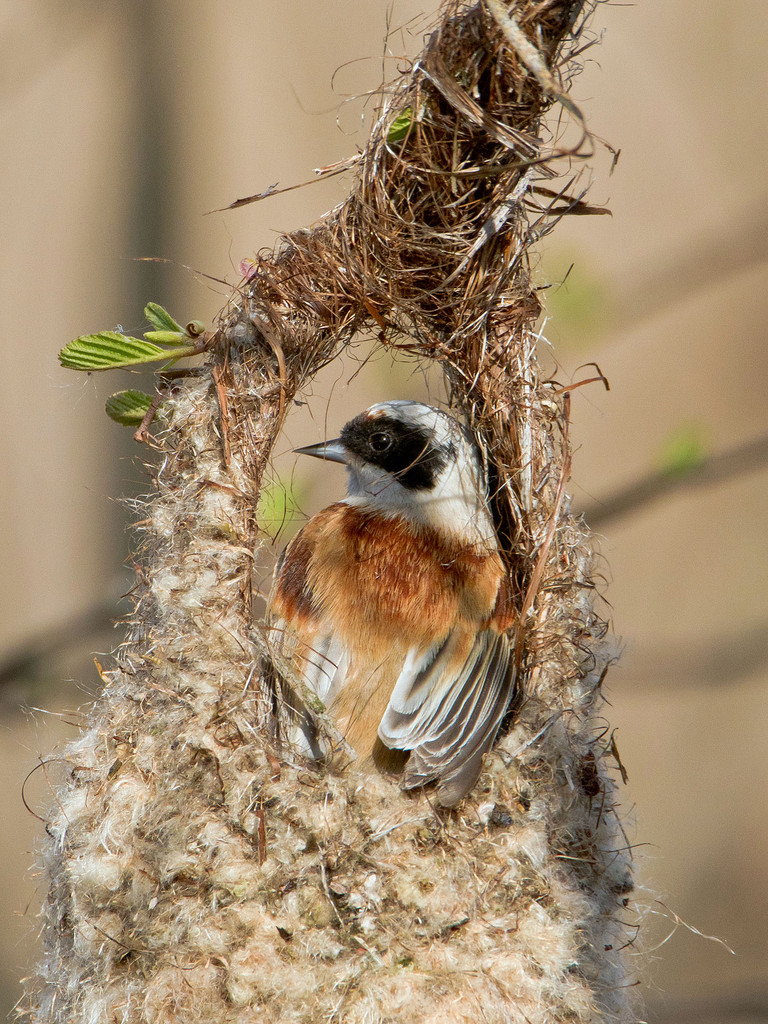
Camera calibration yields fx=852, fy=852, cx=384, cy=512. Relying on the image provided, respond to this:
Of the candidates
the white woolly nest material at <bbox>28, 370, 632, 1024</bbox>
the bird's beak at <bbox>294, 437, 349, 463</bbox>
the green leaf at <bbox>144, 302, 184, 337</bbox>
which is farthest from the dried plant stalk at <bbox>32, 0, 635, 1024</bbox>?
the bird's beak at <bbox>294, 437, 349, 463</bbox>

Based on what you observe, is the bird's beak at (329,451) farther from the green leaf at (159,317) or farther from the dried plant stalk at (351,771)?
the green leaf at (159,317)

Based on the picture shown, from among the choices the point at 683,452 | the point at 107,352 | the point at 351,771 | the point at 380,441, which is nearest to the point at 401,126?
the point at 107,352

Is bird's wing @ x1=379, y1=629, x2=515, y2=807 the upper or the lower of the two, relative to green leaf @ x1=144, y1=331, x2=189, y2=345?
lower

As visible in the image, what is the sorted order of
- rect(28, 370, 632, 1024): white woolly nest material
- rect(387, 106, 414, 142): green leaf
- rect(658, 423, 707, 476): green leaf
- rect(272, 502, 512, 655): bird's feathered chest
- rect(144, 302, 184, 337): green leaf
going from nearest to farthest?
rect(28, 370, 632, 1024): white woolly nest material
rect(387, 106, 414, 142): green leaf
rect(144, 302, 184, 337): green leaf
rect(272, 502, 512, 655): bird's feathered chest
rect(658, 423, 707, 476): green leaf

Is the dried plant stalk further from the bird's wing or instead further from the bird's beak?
the bird's beak

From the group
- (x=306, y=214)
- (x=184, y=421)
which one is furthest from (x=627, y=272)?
(x=184, y=421)

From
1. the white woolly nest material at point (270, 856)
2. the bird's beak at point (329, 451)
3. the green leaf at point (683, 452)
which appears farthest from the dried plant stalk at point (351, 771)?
the green leaf at point (683, 452)

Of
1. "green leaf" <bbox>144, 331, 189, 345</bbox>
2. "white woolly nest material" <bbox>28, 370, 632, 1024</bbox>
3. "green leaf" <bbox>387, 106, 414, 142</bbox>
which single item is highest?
"green leaf" <bbox>387, 106, 414, 142</bbox>

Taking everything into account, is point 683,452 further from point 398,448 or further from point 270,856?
point 270,856
